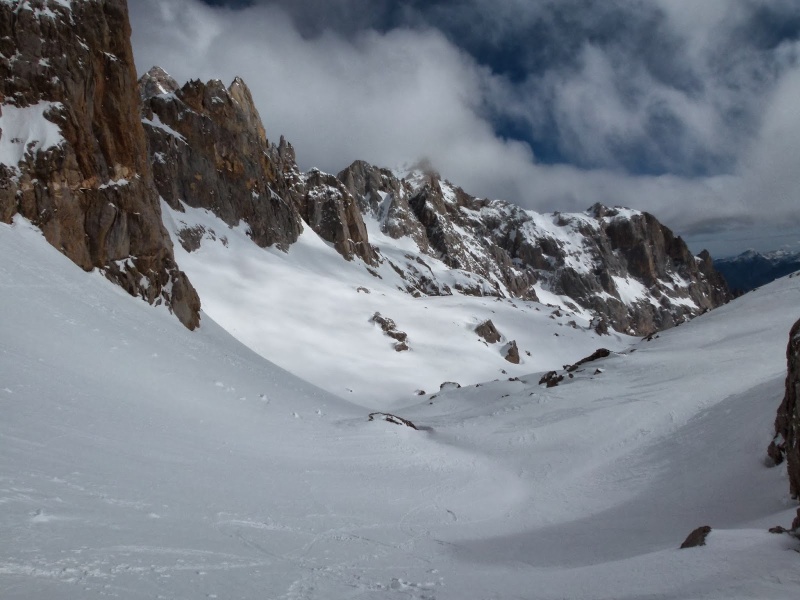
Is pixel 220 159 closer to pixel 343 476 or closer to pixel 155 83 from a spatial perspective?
pixel 155 83

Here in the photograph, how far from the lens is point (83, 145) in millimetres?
24328

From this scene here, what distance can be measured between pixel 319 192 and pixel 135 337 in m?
84.7

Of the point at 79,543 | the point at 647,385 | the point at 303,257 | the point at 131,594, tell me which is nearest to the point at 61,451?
the point at 79,543

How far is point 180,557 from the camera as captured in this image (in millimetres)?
5590

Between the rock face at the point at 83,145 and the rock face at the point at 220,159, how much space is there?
31594 millimetres

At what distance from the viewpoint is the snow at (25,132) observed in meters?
21.6

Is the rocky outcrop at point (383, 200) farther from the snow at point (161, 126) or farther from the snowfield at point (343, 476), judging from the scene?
the snowfield at point (343, 476)

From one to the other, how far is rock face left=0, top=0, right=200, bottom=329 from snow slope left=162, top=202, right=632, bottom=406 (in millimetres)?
16877

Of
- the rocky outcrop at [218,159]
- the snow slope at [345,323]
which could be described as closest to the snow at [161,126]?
the rocky outcrop at [218,159]

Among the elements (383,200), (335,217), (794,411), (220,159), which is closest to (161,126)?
(220,159)

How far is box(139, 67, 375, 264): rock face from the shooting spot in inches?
2387

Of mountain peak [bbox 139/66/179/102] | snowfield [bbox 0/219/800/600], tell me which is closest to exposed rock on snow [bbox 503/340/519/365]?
snowfield [bbox 0/219/800/600]

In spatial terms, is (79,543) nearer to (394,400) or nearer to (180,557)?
(180,557)

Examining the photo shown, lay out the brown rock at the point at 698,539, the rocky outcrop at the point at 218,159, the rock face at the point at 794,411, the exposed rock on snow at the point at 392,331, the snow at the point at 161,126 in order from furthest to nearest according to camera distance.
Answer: the snow at the point at 161,126, the rocky outcrop at the point at 218,159, the exposed rock on snow at the point at 392,331, the rock face at the point at 794,411, the brown rock at the point at 698,539
